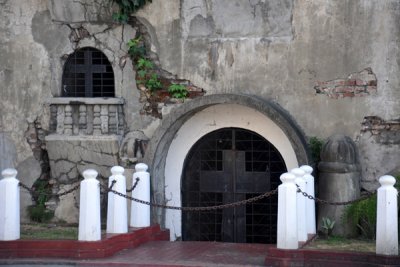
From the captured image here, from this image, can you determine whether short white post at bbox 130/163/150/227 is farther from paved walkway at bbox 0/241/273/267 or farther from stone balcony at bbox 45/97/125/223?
stone balcony at bbox 45/97/125/223

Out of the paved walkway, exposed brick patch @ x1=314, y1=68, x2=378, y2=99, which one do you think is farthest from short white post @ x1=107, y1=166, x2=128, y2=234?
exposed brick patch @ x1=314, y1=68, x2=378, y2=99

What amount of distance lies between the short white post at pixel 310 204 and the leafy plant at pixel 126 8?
4334mm

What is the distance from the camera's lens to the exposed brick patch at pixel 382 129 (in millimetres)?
13555

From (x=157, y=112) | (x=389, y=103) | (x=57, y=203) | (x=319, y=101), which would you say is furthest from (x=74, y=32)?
(x=389, y=103)

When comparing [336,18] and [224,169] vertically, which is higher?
[336,18]

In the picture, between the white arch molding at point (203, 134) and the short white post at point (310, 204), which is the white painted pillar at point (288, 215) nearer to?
the short white post at point (310, 204)

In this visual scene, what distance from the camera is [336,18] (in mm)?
13750

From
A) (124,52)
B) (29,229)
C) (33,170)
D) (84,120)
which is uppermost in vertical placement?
(124,52)

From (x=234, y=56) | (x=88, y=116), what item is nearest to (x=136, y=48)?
(x=88, y=116)

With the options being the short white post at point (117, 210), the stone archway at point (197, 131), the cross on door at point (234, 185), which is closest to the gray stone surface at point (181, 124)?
the stone archway at point (197, 131)

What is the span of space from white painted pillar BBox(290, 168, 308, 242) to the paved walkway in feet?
2.14

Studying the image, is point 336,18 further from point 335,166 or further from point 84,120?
point 84,120

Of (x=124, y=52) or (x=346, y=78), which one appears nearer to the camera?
(x=346, y=78)

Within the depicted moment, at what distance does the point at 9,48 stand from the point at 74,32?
4.25ft
